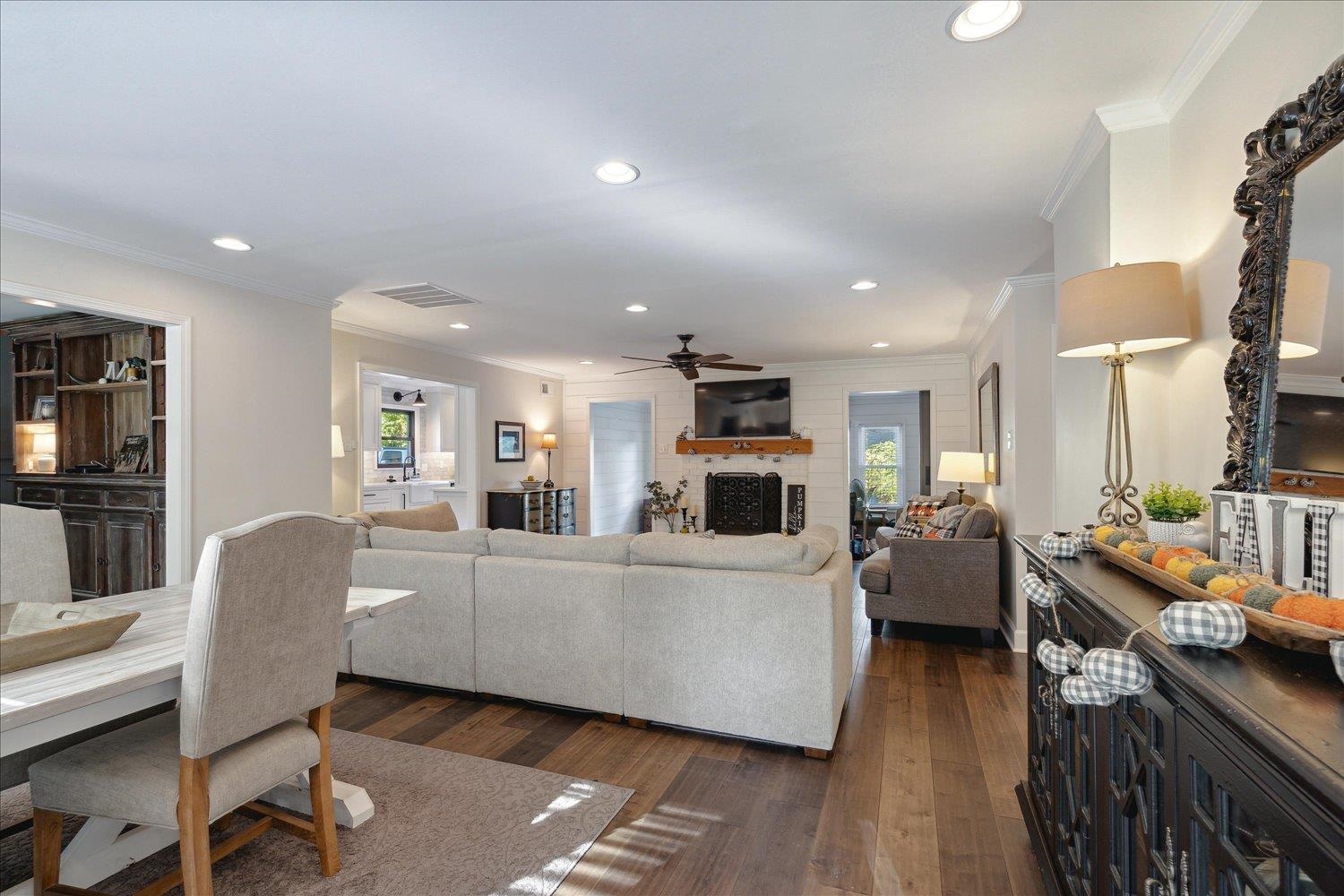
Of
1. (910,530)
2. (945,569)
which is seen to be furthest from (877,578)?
(910,530)

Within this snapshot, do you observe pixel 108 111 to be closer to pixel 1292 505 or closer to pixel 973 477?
pixel 1292 505

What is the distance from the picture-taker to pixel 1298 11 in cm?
136

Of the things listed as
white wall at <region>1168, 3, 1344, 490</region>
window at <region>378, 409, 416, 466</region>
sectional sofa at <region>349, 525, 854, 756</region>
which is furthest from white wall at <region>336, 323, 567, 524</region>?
white wall at <region>1168, 3, 1344, 490</region>

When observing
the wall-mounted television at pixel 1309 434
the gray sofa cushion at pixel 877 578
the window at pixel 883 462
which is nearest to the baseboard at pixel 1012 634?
the gray sofa cushion at pixel 877 578

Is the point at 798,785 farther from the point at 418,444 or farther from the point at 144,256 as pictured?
the point at 418,444

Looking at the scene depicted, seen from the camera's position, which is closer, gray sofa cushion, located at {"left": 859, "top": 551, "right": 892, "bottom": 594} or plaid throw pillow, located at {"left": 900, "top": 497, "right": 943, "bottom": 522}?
gray sofa cushion, located at {"left": 859, "top": 551, "right": 892, "bottom": 594}

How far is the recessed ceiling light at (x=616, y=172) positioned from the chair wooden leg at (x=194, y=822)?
2.30 m

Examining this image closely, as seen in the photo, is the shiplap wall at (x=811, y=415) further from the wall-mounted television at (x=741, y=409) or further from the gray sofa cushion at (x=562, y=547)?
the gray sofa cushion at (x=562, y=547)

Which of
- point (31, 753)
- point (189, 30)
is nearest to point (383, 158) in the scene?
point (189, 30)

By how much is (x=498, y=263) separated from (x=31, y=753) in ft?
9.59

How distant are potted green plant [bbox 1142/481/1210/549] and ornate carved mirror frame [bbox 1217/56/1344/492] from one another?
0.14 m

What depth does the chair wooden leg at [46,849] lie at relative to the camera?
1679mm

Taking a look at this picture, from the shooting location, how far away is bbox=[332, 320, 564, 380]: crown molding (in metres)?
5.64

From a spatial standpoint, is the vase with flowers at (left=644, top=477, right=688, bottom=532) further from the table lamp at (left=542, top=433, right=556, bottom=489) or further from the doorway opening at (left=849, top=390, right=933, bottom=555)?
the doorway opening at (left=849, top=390, right=933, bottom=555)
